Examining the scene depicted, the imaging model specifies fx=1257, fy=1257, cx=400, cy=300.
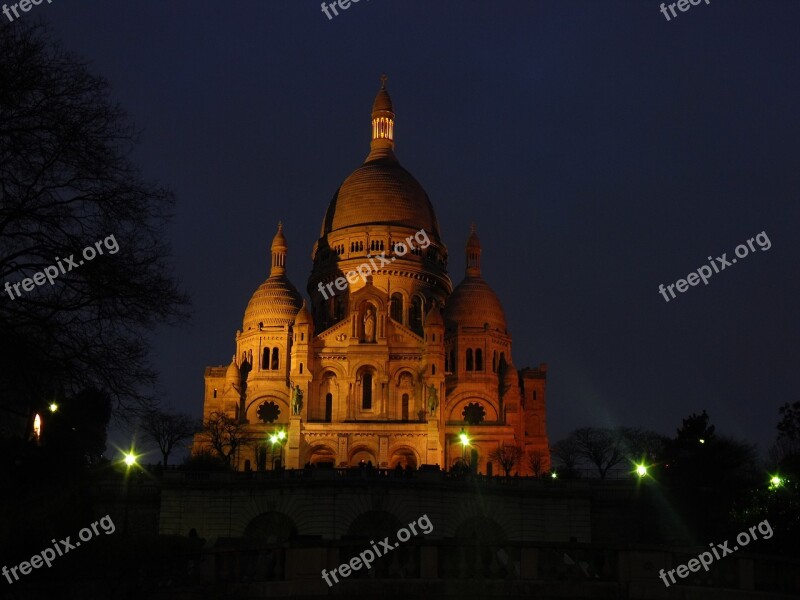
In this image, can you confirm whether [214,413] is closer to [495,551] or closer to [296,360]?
[296,360]

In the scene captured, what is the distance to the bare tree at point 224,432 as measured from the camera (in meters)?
97.4

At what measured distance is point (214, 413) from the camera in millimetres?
106625

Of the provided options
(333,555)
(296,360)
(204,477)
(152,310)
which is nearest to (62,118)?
(152,310)

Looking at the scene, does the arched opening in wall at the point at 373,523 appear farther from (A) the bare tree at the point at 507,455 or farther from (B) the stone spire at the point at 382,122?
(B) the stone spire at the point at 382,122

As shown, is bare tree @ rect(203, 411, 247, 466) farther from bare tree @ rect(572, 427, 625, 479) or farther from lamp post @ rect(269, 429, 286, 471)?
bare tree @ rect(572, 427, 625, 479)

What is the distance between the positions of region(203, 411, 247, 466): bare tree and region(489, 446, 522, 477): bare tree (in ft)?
66.5

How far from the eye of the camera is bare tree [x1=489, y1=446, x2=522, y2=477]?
327 feet

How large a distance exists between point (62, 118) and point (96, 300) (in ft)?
11.0

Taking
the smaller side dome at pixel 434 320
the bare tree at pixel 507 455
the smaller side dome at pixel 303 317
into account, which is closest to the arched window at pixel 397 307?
the smaller side dome at pixel 434 320

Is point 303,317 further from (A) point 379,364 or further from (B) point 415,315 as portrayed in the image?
(B) point 415,315

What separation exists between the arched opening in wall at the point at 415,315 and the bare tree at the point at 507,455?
56.9 ft

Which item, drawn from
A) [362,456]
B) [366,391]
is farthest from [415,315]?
[362,456]

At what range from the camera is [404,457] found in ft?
330

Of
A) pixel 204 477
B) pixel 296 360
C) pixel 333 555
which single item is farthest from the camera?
pixel 296 360
